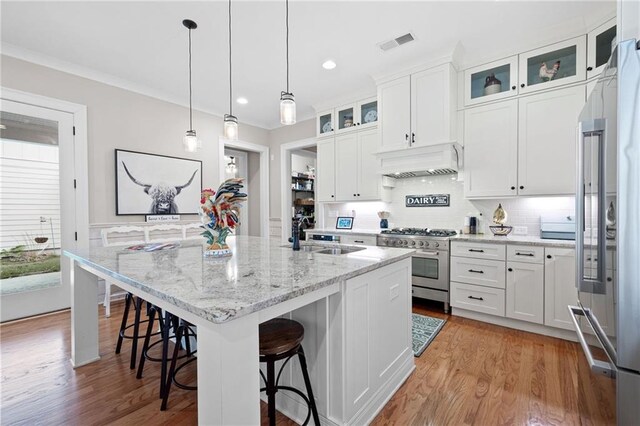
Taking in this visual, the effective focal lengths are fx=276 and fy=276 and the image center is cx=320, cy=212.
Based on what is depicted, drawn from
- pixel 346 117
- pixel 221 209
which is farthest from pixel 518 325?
pixel 346 117

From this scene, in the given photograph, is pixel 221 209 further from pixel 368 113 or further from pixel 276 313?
pixel 368 113

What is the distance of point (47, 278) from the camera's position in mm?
3225

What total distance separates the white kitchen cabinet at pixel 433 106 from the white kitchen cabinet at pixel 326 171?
4.73ft

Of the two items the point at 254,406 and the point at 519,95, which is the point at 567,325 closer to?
the point at 519,95

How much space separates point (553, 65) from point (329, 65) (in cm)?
231

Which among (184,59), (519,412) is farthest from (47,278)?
(519,412)

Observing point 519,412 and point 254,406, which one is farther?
point 519,412

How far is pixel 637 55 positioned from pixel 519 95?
2176mm

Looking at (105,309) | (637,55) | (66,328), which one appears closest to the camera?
(637,55)

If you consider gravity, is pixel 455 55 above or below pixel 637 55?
above

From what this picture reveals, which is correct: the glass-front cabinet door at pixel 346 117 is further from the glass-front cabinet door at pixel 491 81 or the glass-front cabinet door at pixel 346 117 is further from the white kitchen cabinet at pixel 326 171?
the glass-front cabinet door at pixel 491 81

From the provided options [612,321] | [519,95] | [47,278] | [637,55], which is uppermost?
[519,95]

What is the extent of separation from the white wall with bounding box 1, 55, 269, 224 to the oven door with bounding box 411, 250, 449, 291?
3.37 metres

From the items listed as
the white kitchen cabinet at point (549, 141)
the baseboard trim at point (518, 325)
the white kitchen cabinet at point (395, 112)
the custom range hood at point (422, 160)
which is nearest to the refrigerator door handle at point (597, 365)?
the baseboard trim at point (518, 325)
